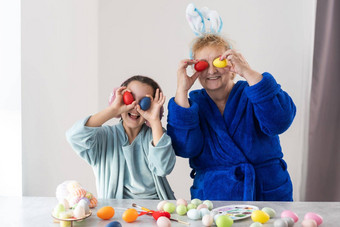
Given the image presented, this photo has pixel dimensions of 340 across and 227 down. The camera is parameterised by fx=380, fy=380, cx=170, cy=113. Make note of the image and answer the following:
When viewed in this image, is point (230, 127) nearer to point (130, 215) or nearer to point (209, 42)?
point (209, 42)

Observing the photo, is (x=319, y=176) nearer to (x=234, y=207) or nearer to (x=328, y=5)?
(x=328, y=5)

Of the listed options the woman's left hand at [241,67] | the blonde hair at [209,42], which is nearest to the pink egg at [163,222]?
the woman's left hand at [241,67]

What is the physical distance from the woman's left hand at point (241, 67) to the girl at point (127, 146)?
276 millimetres

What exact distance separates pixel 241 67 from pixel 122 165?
1.81 ft

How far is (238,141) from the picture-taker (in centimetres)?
139

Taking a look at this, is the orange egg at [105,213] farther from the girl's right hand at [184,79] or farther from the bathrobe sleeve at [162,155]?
the girl's right hand at [184,79]

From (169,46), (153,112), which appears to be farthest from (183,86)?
(169,46)

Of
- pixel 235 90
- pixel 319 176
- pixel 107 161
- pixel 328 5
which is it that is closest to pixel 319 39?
pixel 328 5

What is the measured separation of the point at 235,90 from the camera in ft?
4.74

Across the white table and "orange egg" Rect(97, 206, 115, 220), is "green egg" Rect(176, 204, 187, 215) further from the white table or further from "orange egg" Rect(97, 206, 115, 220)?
"orange egg" Rect(97, 206, 115, 220)

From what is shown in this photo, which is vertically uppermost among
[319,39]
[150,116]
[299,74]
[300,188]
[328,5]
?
[328,5]
